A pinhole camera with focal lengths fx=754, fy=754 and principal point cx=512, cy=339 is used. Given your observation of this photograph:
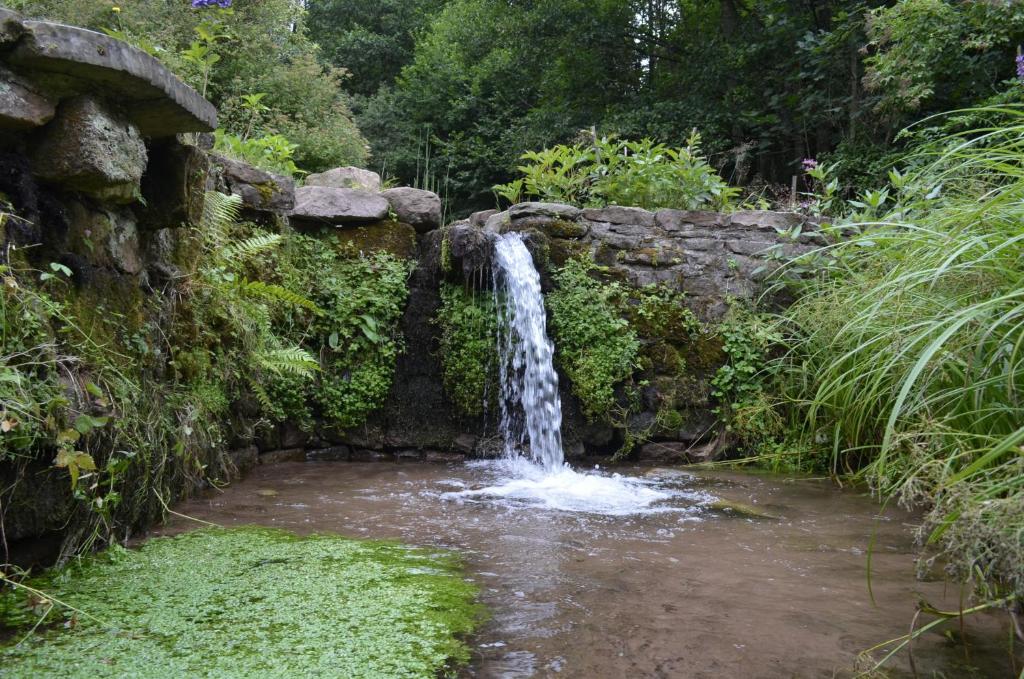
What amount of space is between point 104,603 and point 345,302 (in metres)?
3.36

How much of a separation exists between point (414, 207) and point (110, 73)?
3347mm

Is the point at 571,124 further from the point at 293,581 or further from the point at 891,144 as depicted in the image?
the point at 293,581

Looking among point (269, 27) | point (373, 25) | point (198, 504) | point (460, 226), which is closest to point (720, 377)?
point (460, 226)

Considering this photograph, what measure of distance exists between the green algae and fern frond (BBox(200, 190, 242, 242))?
1.91 metres

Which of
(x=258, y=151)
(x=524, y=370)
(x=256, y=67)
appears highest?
(x=256, y=67)

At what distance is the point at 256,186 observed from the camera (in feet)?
16.6

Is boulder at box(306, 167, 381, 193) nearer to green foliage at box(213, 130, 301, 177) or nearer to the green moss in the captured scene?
green foliage at box(213, 130, 301, 177)

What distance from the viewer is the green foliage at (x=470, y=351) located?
17.9 feet

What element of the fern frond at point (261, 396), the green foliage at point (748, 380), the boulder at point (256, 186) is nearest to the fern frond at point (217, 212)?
the boulder at point (256, 186)

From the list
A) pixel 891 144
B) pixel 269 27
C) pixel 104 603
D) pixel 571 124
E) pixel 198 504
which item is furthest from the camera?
pixel 571 124

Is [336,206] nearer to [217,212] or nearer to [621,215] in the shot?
[217,212]

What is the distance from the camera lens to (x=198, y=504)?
3.52 meters

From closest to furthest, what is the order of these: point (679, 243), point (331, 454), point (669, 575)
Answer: point (669, 575) → point (331, 454) → point (679, 243)

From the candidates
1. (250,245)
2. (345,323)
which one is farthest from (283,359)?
(345,323)
